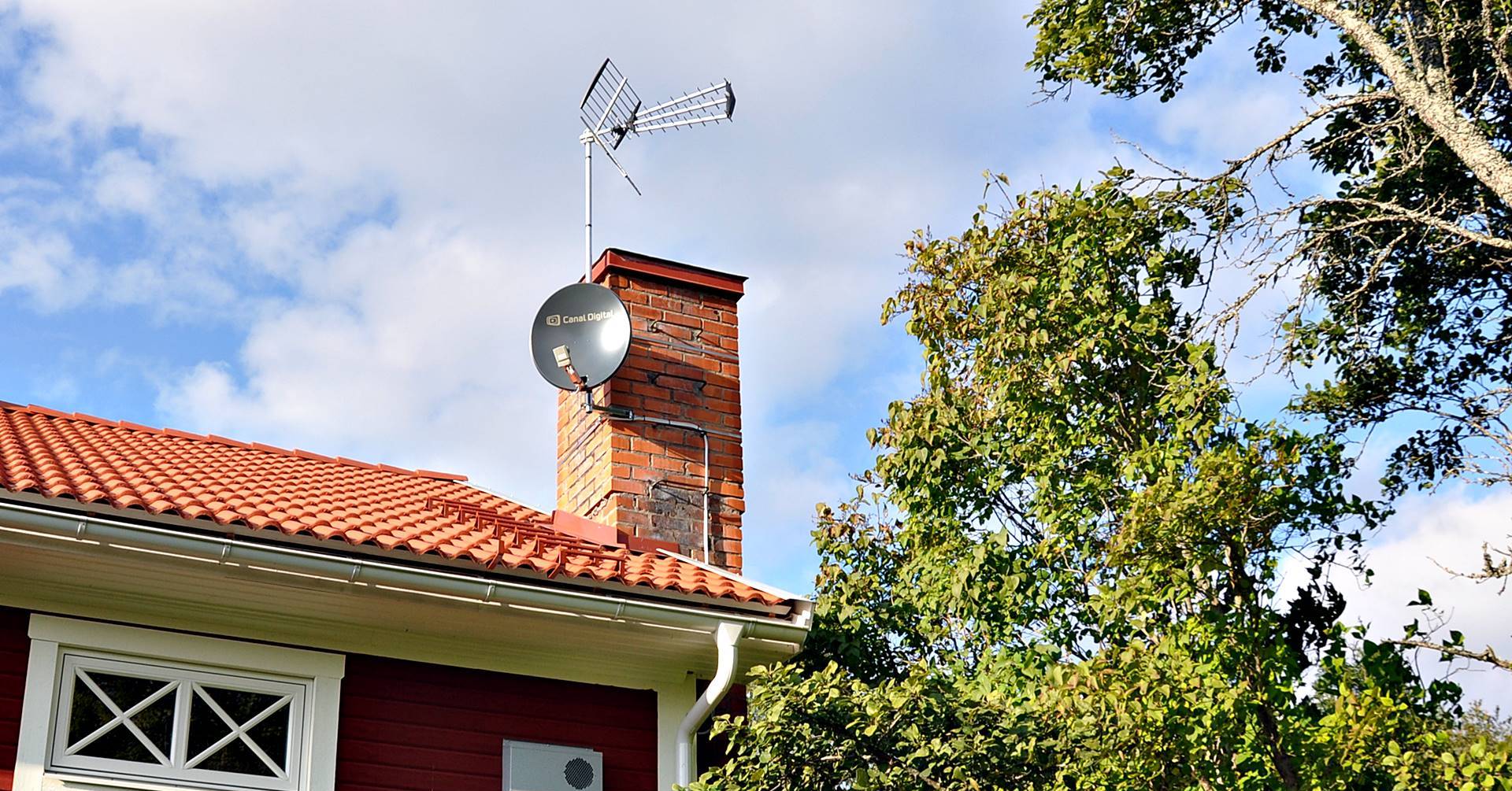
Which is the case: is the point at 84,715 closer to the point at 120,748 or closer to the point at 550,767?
the point at 120,748

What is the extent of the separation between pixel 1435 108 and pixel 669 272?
535 cm

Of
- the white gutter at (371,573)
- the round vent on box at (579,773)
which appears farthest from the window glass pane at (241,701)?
the round vent on box at (579,773)

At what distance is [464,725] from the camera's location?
743 cm

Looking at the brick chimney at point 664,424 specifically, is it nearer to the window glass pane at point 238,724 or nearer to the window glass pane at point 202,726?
the window glass pane at point 238,724

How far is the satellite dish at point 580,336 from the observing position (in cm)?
975

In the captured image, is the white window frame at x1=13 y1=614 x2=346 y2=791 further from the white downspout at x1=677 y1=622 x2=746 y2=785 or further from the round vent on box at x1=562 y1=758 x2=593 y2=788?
the white downspout at x1=677 y1=622 x2=746 y2=785

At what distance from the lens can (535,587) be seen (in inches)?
284

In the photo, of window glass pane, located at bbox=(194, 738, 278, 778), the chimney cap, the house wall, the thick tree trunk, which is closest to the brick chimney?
the chimney cap

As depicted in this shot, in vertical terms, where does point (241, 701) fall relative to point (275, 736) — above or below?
above

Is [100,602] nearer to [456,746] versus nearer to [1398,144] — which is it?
[456,746]

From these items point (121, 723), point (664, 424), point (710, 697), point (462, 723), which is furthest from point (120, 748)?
point (664, 424)

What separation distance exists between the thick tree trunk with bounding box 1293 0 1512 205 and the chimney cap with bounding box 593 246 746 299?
15.4 ft

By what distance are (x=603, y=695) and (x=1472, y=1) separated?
328 inches

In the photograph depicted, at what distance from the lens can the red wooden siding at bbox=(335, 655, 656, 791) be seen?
723 cm
